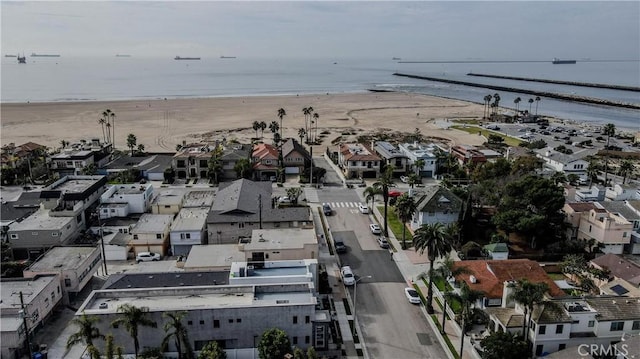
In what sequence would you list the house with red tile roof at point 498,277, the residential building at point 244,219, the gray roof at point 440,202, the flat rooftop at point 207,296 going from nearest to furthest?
the flat rooftop at point 207,296 → the house with red tile roof at point 498,277 → the residential building at point 244,219 → the gray roof at point 440,202

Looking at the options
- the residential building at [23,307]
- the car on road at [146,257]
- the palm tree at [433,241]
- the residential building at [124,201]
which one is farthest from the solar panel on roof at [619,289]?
the residential building at [124,201]

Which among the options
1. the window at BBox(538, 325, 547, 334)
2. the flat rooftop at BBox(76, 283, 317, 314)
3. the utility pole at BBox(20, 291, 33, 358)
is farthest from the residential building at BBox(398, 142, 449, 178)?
the utility pole at BBox(20, 291, 33, 358)

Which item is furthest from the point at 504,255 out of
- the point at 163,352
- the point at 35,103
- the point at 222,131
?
the point at 35,103

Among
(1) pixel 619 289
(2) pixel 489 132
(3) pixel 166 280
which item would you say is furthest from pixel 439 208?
(2) pixel 489 132

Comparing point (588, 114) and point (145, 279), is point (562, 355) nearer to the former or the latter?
point (145, 279)

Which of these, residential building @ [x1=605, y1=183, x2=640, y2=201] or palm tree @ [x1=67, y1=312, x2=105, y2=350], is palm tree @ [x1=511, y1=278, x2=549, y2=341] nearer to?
palm tree @ [x1=67, y1=312, x2=105, y2=350]

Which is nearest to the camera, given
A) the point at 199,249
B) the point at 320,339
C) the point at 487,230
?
the point at 320,339

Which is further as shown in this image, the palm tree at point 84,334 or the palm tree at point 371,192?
the palm tree at point 371,192

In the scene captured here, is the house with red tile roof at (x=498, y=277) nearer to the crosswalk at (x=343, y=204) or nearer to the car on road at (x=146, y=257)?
A: the crosswalk at (x=343, y=204)
